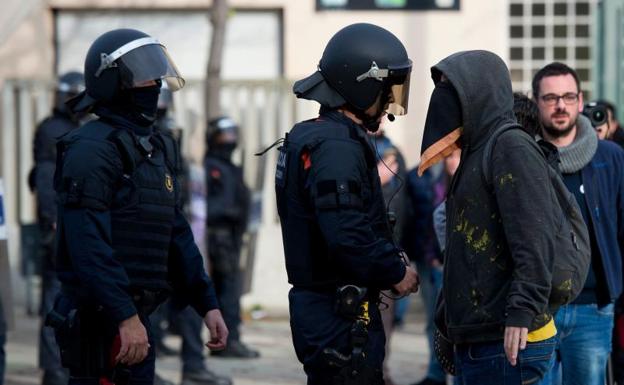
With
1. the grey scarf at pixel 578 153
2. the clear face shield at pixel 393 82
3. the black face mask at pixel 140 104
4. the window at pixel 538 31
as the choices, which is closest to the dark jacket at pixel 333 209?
the clear face shield at pixel 393 82

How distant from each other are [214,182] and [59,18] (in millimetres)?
4833

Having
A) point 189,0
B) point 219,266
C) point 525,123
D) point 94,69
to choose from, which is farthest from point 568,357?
point 189,0

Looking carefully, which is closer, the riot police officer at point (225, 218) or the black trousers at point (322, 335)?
the black trousers at point (322, 335)

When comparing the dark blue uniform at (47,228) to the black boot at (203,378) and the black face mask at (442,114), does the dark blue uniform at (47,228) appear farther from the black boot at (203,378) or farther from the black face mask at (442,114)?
the black face mask at (442,114)

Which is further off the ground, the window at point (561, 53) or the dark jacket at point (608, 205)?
the window at point (561, 53)

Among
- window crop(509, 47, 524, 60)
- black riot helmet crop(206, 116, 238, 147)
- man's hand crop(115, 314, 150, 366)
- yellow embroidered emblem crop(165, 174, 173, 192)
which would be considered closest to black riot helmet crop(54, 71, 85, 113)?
black riot helmet crop(206, 116, 238, 147)

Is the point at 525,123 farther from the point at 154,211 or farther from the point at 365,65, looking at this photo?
the point at 154,211

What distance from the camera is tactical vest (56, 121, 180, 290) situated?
5254mm

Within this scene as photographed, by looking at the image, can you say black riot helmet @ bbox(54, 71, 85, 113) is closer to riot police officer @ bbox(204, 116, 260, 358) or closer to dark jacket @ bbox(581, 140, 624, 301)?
riot police officer @ bbox(204, 116, 260, 358)

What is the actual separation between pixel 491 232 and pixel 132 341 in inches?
56.4

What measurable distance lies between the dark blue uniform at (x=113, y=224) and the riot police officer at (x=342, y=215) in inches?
22.5

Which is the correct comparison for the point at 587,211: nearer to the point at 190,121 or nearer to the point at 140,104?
the point at 140,104

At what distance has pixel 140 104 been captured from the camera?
17.9ft

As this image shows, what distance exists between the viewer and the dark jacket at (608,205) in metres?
6.41
